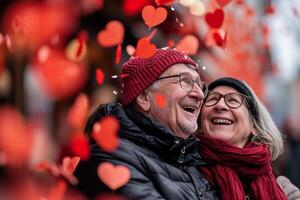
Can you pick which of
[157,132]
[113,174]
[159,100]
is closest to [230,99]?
[159,100]

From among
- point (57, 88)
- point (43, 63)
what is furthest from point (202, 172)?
point (57, 88)

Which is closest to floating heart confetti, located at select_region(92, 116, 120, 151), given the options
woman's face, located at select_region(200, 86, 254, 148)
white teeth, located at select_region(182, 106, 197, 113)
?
white teeth, located at select_region(182, 106, 197, 113)

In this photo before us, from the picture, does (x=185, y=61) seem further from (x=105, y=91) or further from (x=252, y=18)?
(x=252, y=18)

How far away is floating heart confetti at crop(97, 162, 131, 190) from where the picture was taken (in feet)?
10.2

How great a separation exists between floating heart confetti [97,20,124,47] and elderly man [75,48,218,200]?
2.33 meters

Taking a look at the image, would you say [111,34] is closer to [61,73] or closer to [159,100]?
[61,73]

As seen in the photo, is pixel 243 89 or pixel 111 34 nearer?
pixel 243 89

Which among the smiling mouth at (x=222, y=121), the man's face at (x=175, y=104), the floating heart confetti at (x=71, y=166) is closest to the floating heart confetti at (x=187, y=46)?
the smiling mouth at (x=222, y=121)

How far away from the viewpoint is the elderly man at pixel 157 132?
326 cm

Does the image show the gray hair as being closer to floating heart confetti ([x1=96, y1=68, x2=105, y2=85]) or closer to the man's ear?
the man's ear

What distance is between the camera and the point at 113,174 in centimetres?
310

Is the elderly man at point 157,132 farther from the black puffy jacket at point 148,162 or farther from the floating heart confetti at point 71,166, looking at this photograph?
the floating heart confetti at point 71,166

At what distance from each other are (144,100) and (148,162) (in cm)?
51

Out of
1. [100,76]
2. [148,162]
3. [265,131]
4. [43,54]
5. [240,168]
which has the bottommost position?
[100,76]
